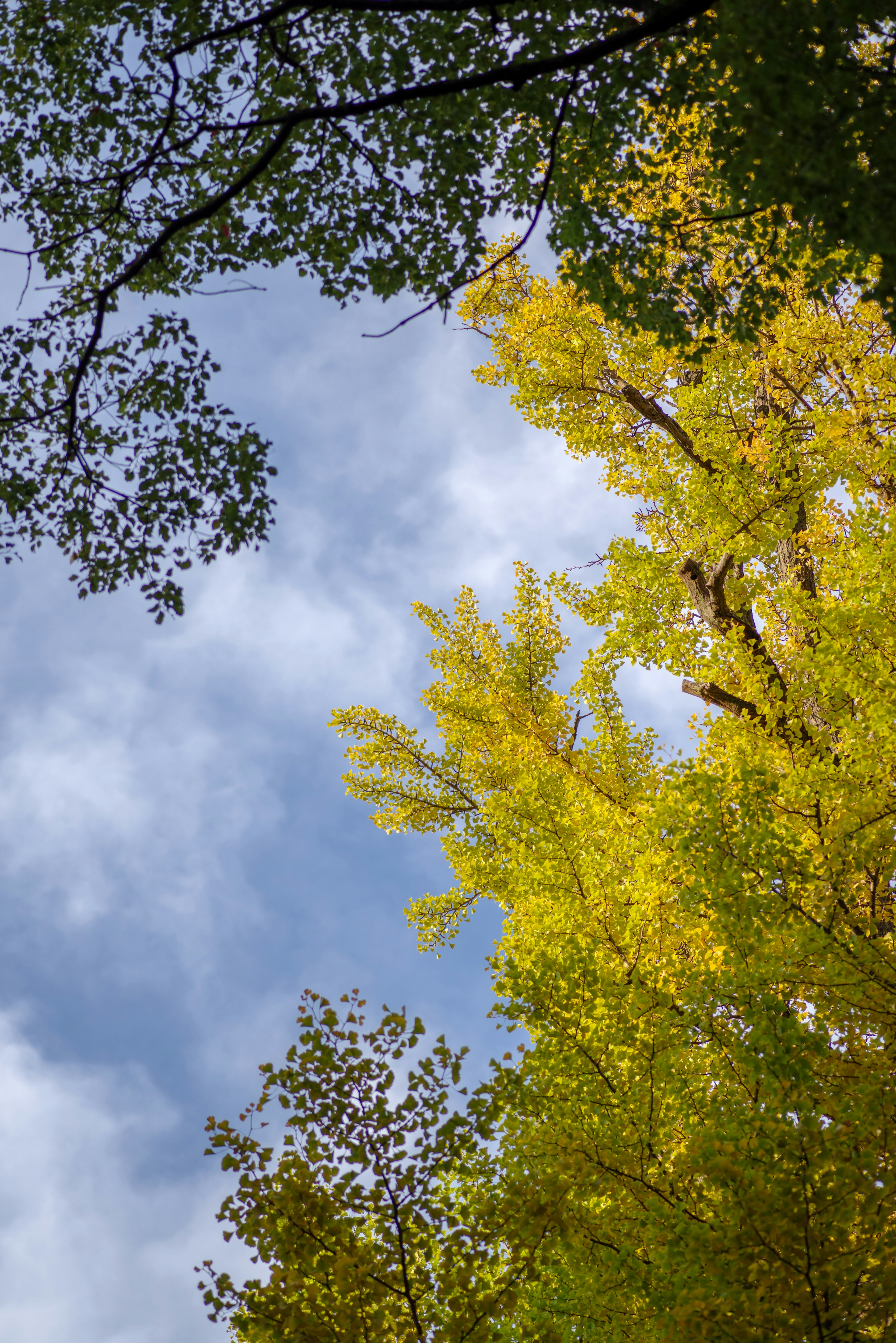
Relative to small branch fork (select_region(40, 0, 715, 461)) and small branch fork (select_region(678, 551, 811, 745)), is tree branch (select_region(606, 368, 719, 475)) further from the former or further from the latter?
small branch fork (select_region(40, 0, 715, 461))

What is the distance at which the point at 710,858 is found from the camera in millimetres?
4832

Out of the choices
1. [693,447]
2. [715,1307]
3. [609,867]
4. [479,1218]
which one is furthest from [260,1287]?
[693,447]

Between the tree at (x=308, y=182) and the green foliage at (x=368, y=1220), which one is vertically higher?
the tree at (x=308, y=182)

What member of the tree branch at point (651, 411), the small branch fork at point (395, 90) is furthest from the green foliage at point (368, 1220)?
the tree branch at point (651, 411)

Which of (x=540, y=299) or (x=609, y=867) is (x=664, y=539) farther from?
(x=609, y=867)

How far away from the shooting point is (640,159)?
16.1 feet

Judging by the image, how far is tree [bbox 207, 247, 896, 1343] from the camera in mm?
3832

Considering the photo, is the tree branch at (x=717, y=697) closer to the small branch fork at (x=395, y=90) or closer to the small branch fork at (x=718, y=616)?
the small branch fork at (x=718, y=616)

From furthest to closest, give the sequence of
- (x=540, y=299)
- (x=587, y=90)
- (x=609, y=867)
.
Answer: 1. (x=540, y=299)
2. (x=609, y=867)
3. (x=587, y=90)

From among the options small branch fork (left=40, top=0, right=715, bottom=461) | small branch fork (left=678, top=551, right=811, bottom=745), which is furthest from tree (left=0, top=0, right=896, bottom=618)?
small branch fork (left=678, top=551, right=811, bottom=745)

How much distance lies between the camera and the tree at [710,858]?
383 cm

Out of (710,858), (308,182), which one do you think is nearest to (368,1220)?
(710,858)

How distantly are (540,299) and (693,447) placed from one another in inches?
113

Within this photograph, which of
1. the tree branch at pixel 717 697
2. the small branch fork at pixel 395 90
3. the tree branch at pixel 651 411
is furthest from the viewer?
the tree branch at pixel 651 411
